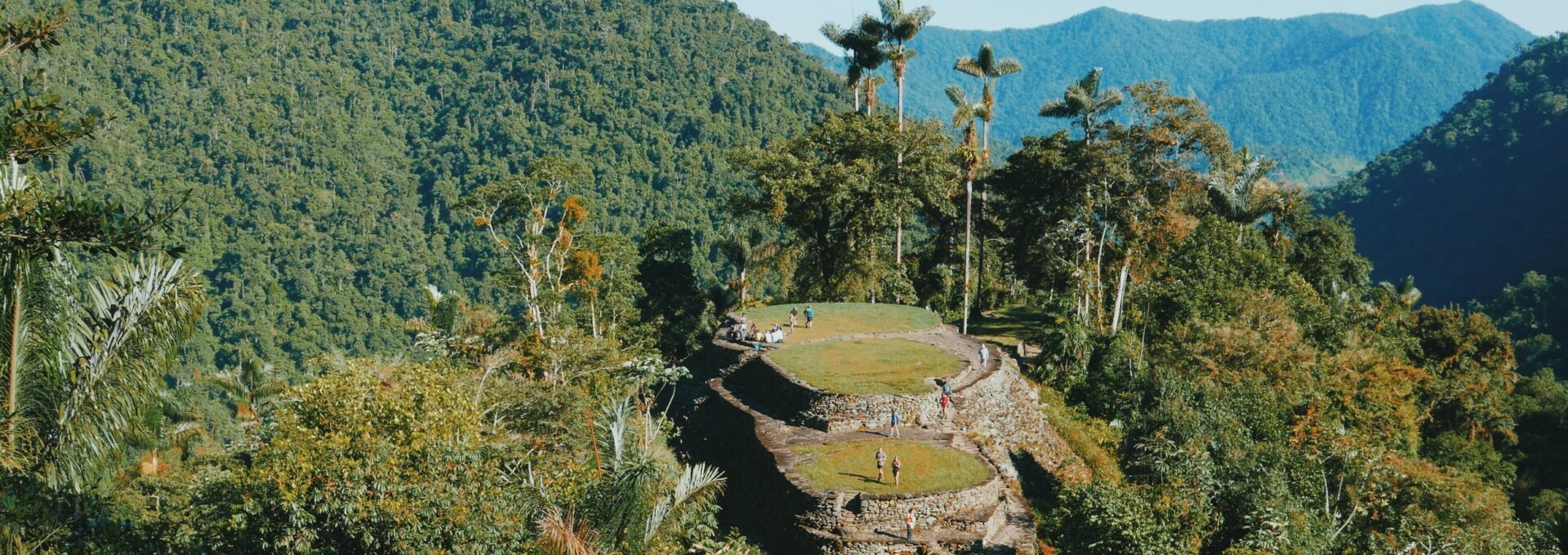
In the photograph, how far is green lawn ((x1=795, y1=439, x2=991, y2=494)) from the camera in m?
22.1

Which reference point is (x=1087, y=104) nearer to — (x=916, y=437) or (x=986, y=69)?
(x=986, y=69)

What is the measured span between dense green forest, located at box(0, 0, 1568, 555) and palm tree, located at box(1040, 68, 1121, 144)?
0.16m

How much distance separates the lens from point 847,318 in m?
34.1

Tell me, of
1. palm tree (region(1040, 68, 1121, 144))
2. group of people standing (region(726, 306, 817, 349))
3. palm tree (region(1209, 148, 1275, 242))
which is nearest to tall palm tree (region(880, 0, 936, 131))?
palm tree (region(1040, 68, 1121, 144))

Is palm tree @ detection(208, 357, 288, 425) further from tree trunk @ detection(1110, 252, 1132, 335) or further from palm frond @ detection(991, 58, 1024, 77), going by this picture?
tree trunk @ detection(1110, 252, 1132, 335)

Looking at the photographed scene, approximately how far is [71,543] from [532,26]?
145356mm

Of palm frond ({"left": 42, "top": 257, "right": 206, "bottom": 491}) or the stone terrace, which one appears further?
the stone terrace

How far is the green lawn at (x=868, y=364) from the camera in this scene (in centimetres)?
2638

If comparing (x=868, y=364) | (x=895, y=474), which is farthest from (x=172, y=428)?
(x=895, y=474)

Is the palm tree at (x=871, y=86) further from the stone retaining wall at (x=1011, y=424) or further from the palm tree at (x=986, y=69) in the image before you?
the stone retaining wall at (x=1011, y=424)

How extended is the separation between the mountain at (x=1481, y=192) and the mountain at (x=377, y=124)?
6983cm

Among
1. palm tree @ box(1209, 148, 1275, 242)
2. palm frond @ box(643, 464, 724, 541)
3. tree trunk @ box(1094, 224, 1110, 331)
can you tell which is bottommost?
palm frond @ box(643, 464, 724, 541)

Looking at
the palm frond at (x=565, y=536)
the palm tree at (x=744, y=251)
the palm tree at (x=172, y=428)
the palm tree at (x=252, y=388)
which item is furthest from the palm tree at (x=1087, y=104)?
the palm tree at (x=172, y=428)

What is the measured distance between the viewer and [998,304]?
51750 mm
